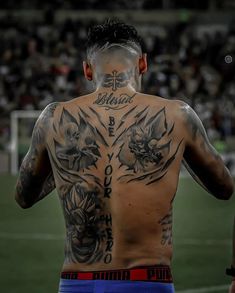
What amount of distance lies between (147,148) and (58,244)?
896 centimetres

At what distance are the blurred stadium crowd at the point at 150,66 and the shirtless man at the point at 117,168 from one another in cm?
2238

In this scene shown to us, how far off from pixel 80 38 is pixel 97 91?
29247mm

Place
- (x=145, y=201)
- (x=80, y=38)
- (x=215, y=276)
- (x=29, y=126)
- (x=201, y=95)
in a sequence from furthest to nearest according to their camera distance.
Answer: (x=80, y=38) → (x=201, y=95) → (x=29, y=126) → (x=215, y=276) → (x=145, y=201)

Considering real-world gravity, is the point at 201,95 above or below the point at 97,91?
below

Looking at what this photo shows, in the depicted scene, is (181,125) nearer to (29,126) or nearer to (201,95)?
(29,126)

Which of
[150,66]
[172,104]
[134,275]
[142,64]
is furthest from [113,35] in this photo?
[150,66]

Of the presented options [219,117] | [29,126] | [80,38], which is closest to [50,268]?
[29,126]

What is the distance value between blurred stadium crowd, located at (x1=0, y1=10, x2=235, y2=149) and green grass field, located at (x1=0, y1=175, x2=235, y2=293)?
9.62 meters

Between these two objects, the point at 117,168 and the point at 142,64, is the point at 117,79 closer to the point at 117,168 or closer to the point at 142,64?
the point at 142,64

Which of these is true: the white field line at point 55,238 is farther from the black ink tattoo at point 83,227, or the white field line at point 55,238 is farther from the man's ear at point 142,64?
the black ink tattoo at point 83,227

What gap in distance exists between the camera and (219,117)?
88.7 ft

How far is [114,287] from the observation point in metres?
3.52

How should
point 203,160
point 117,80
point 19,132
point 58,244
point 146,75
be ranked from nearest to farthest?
point 203,160 < point 117,80 < point 58,244 < point 19,132 < point 146,75

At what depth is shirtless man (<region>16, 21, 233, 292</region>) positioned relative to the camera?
361 centimetres
